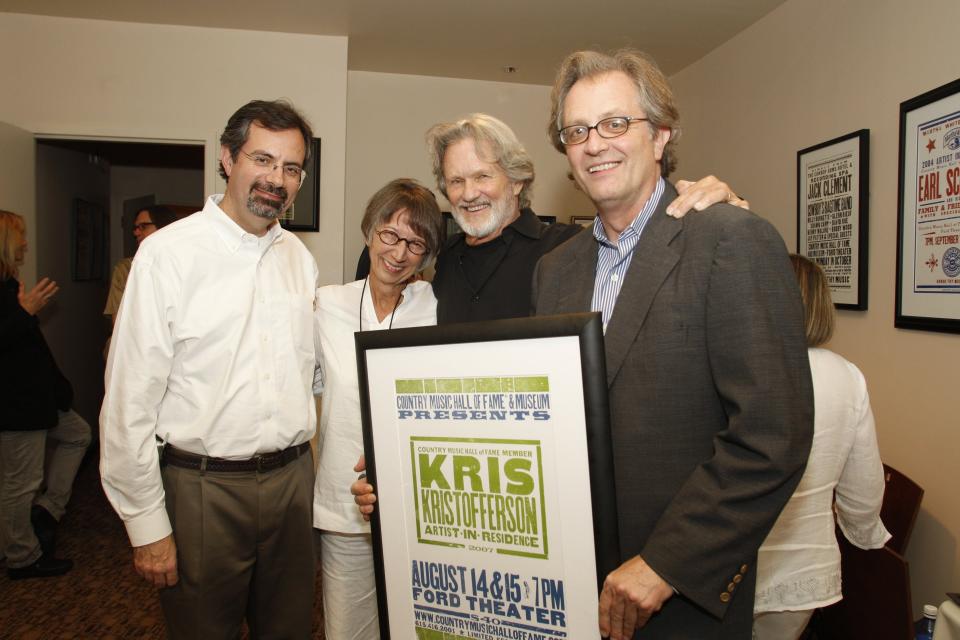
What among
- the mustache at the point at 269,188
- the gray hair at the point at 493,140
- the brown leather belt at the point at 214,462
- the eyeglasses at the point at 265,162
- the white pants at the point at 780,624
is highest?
the gray hair at the point at 493,140

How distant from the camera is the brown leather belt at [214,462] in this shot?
175 cm

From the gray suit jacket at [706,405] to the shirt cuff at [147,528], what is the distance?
1227mm

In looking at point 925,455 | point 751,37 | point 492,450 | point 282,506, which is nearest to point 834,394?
point 492,450

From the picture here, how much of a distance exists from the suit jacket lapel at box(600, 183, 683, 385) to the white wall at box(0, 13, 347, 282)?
3.50 metres

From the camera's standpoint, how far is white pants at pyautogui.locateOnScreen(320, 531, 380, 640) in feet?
6.39

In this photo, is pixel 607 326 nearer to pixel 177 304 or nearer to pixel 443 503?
pixel 443 503

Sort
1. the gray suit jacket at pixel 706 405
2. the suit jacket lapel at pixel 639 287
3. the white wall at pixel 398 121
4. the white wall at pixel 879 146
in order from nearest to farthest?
the gray suit jacket at pixel 706 405
the suit jacket lapel at pixel 639 287
the white wall at pixel 879 146
the white wall at pixel 398 121

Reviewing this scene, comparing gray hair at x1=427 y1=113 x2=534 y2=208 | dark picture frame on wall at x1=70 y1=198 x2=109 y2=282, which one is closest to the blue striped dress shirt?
gray hair at x1=427 y1=113 x2=534 y2=208

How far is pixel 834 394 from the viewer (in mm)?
1760

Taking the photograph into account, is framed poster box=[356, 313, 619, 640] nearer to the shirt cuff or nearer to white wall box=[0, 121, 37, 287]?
the shirt cuff

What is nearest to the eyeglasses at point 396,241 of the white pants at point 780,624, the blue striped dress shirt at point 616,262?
the blue striped dress shirt at point 616,262

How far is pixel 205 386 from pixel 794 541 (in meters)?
1.68

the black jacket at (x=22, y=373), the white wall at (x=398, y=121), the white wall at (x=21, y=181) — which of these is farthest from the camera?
the white wall at (x=398, y=121)

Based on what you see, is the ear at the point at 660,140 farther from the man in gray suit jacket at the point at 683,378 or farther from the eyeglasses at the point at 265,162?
the eyeglasses at the point at 265,162
